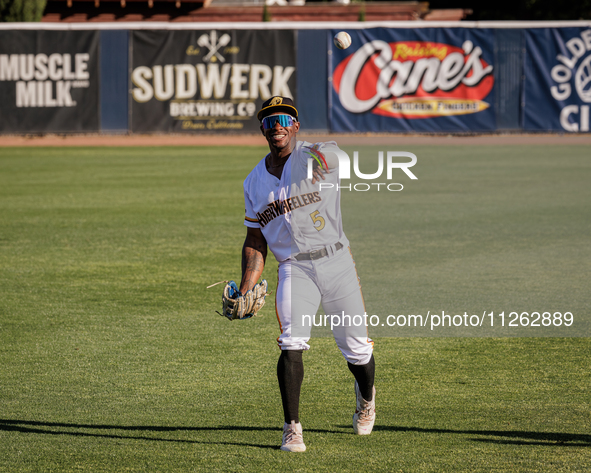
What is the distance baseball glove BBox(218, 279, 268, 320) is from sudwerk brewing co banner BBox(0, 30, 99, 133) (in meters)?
23.5

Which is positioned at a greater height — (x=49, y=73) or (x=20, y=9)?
(x=20, y=9)

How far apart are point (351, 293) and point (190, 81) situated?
2320 centimetres

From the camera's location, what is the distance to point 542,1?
46062 mm

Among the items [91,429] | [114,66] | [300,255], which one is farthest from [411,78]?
[91,429]

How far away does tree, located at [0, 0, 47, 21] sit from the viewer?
30.4m

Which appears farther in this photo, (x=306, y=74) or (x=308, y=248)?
(x=306, y=74)

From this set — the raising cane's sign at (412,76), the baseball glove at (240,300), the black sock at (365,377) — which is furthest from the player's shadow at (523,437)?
the raising cane's sign at (412,76)

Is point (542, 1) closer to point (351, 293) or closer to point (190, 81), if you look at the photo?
point (190, 81)

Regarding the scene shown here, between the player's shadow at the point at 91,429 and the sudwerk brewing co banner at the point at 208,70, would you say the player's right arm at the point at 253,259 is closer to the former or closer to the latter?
the player's shadow at the point at 91,429

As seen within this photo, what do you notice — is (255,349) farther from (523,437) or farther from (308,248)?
(523,437)

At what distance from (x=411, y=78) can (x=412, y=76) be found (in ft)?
0.24

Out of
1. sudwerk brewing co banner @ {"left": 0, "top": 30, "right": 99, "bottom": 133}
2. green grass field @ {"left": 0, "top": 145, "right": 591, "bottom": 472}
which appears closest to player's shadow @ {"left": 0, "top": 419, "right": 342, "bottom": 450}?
green grass field @ {"left": 0, "top": 145, "right": 591, "bottom": 472}

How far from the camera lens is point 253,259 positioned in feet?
16.5

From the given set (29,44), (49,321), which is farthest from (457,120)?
(49,321)
